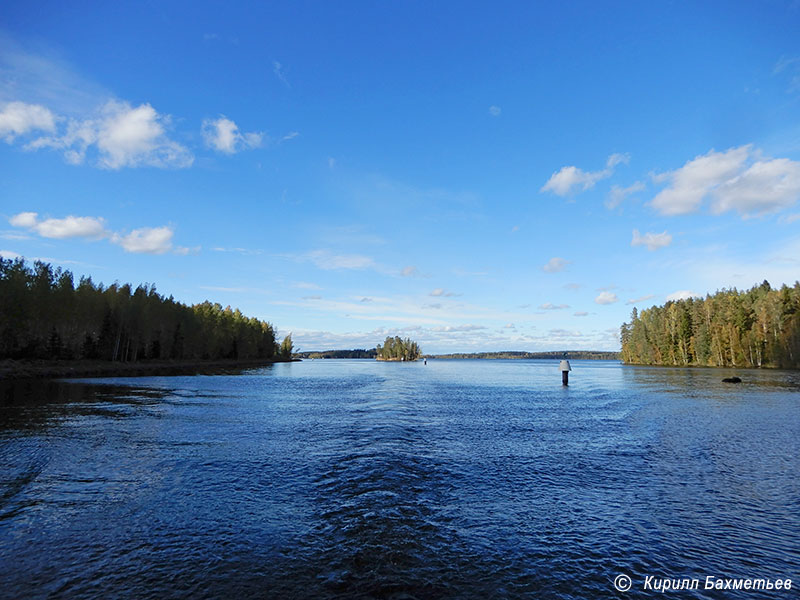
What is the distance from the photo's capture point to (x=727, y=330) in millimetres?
122375

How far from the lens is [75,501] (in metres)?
11.5

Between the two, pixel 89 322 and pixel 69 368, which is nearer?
pixel 69 368

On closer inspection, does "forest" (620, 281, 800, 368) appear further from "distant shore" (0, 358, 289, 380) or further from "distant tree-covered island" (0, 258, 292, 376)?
"distant tree-covered island" (0, 258, 292, 376)

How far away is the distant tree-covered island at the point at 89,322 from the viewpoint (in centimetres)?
6462

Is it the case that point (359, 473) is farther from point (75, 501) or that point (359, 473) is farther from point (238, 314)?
point (238, 314)

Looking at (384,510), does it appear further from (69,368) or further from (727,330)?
(727,330)

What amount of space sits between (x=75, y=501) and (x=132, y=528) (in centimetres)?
316

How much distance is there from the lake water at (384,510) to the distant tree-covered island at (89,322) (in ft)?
188

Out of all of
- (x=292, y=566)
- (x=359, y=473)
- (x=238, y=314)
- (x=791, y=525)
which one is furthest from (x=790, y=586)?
(x=238, y=314)

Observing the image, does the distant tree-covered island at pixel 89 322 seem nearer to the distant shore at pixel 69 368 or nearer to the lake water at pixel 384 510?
the distant shore at pixel 69 368

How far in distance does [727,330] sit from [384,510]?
487ft

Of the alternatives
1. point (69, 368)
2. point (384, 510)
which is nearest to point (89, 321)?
point (69, 368)

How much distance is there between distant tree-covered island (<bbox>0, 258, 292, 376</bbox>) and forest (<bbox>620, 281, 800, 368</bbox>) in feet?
498

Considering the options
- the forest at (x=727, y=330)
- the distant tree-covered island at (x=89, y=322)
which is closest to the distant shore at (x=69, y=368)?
the distant tree-covered island at (x=89, y=322)
